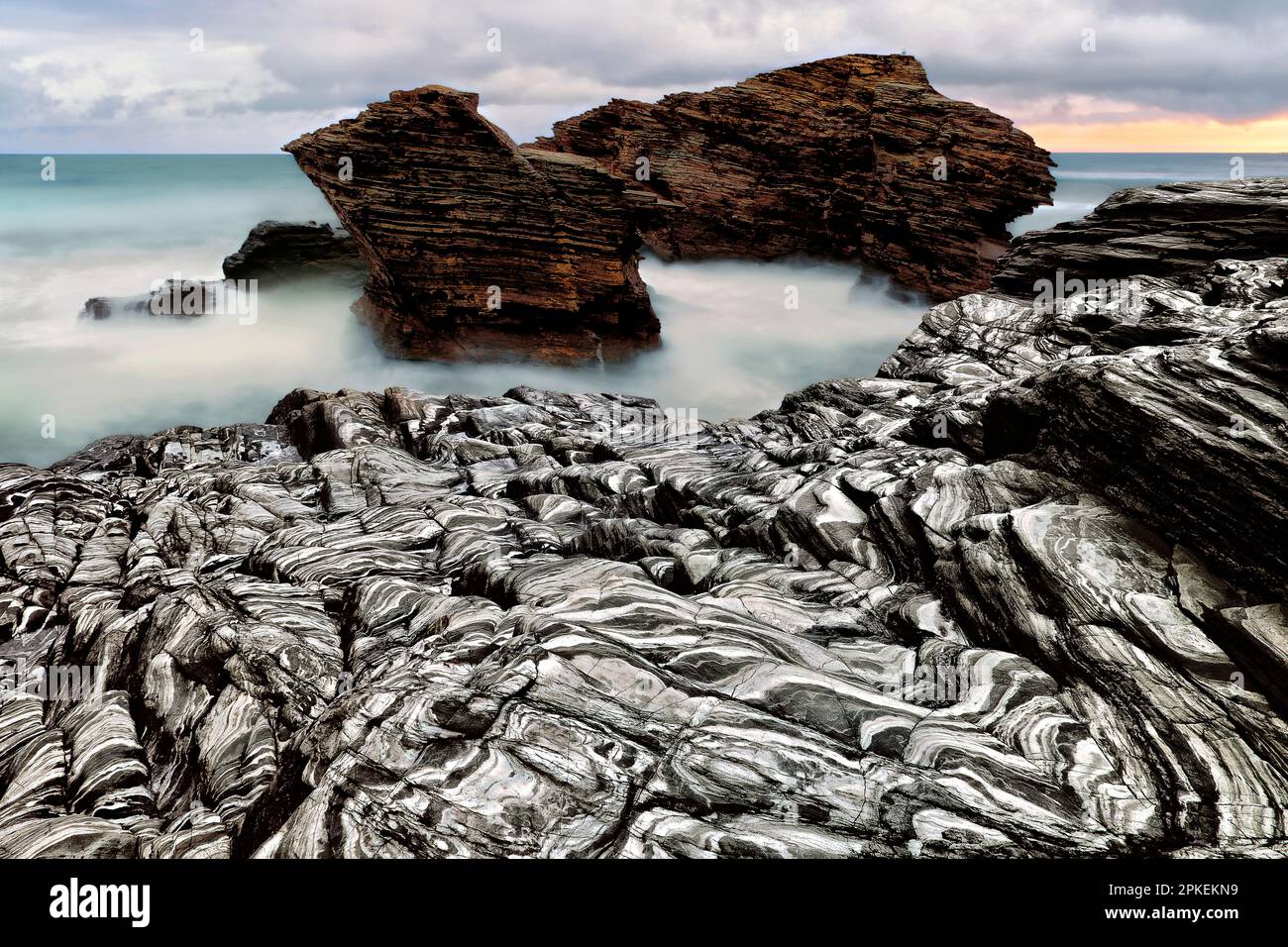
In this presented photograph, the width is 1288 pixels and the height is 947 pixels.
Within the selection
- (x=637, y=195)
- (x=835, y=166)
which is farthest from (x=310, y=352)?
(x=835, y=166)

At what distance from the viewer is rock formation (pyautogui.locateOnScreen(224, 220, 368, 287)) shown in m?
56.5

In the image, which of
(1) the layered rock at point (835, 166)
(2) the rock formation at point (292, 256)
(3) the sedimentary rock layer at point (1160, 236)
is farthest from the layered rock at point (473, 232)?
(3) the sedimentary rock layer at point (1160, 236)

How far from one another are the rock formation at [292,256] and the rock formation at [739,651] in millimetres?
43986

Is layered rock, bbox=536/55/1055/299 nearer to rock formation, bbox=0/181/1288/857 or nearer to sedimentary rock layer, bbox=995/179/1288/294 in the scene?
sedimentary rock layer, bbox=995/179/1288/294

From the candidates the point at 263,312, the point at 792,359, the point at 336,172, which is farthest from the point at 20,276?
the point at 792,359

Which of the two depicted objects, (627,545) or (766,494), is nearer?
(627,545)

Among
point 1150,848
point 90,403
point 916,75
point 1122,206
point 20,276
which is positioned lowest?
point 1150,848

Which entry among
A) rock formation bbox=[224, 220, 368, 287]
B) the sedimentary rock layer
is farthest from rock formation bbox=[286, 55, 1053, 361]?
the sedimentary rock layer

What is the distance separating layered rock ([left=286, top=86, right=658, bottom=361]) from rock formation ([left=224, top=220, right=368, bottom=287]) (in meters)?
14.5

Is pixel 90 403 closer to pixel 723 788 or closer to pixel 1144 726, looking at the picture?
pixel 723 788

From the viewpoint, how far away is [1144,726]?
8.20 meters

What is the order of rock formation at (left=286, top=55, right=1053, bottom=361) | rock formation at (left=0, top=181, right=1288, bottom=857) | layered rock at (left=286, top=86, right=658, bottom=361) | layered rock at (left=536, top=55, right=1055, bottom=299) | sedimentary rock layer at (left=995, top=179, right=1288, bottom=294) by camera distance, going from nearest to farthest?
1. rock formation at (left=0, top=181, right=1288, bottom=857)
2. sedimentary rock layer at (left=995, top=179, right=1288, bottom=294)
3. layered rock at (left=286, top=86, right=658, bottom=361)
4. rock formation at (left=286, top=55, right=1053, bottom=361)
5. layered rock at (left=536, top=55, right=1055, bottom=299)

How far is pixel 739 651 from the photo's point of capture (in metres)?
9.61
